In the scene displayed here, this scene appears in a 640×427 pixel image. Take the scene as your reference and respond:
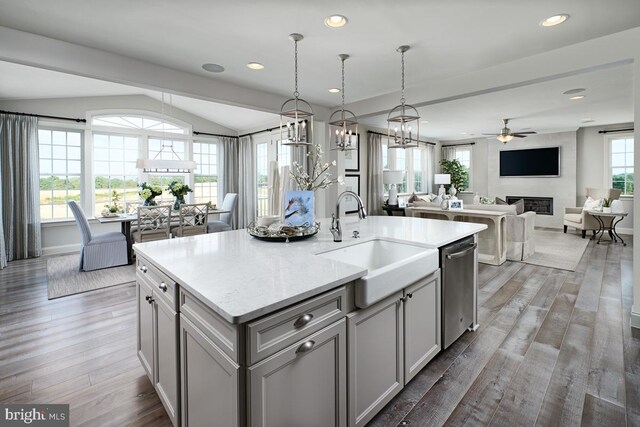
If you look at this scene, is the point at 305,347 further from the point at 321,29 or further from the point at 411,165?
the point at 411,165

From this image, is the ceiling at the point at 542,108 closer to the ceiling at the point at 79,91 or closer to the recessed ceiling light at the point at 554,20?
the recessed ceiling light at the point at 554,20

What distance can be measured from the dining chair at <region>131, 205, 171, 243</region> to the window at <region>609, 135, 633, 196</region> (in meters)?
9.59

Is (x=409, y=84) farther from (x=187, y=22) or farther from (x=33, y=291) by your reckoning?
(x=33, y=291)

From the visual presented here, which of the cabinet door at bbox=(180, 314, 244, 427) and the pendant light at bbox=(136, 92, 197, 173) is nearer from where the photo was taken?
the cabinet door at bbox=(180, 314, 244, 427)

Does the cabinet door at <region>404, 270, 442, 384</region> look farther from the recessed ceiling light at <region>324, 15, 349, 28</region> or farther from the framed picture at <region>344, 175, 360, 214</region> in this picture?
the framed picture at <region>344, 175, 360, 214</region>

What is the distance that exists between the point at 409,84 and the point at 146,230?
440 centimetres

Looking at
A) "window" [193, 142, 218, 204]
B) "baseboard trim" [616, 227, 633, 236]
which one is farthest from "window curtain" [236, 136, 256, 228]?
"baseboard trim" [616, 227, 633, 236]

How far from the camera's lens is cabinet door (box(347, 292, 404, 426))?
1.49 m

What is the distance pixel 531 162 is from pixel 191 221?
8.63 meters

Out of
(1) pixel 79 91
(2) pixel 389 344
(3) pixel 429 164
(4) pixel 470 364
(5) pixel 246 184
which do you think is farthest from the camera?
(3) pixel 429 164

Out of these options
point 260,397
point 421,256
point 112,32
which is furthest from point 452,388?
point 112,32

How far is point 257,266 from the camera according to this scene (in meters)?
1.60

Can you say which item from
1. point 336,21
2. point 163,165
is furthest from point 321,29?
point 163,165

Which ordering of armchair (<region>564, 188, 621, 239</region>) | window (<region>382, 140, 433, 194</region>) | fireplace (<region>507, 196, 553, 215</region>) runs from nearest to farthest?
armchair (<region>564, 188, 621, 239</region>)
window (<region>382, 140, 433, 194</region>)
fireplace (<region>507, 196, 553, 215</region>)
